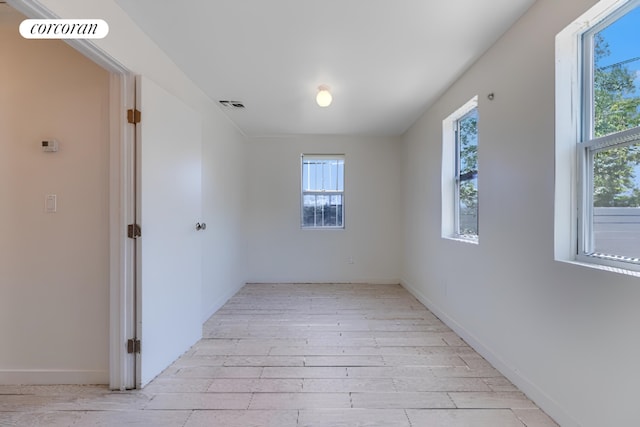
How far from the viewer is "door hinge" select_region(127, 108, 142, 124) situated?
206cm

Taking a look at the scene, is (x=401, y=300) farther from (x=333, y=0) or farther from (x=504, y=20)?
(x=333, y=0)

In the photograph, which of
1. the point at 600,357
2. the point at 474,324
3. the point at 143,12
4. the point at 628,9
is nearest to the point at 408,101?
the point at 628,9

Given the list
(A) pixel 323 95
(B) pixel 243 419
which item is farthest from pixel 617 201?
(A) pixel 323 95

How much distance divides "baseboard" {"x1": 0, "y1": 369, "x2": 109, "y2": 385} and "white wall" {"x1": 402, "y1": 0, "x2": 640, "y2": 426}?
274 cm

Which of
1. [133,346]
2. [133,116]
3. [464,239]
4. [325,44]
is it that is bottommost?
[133,346]

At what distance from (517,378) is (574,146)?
1481mm

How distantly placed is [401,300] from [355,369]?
2.01 metres

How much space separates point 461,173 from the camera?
3246mm

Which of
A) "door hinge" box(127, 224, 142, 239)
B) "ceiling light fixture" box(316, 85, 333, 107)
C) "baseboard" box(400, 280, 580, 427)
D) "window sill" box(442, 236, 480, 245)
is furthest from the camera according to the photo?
"ceiling light fixture" box(316, 85, 333, 107)

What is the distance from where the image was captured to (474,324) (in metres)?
2.66

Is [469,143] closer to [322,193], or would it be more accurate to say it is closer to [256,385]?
[322,193]

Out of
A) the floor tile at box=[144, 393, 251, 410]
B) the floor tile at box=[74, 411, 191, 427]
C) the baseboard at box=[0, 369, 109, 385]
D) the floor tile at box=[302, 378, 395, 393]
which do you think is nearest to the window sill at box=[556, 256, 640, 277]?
the floor tile at box=[302, 378, 395, 393]

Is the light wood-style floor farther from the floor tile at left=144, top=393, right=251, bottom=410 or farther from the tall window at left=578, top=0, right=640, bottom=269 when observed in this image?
the tall window at left=578, top=0, right=640, bottom=269

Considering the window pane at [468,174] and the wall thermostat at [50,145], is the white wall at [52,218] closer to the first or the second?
the wall thermostat at [50,145]
